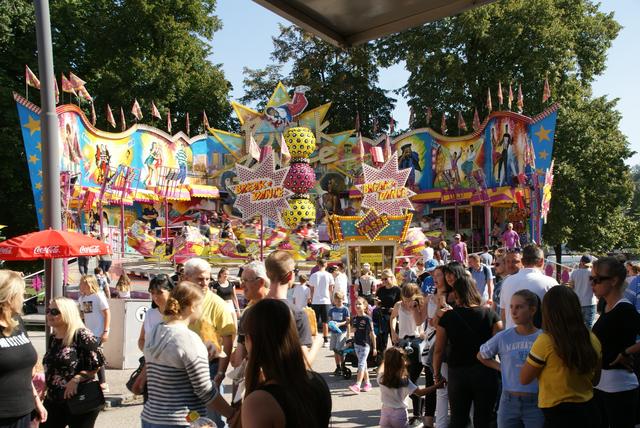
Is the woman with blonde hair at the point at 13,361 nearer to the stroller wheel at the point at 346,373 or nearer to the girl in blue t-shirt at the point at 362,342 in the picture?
the girl in blue t-shirt at the point at 362,342

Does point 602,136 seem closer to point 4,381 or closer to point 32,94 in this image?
point 32,94

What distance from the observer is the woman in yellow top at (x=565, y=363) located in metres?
3.51

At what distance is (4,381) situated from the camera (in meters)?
3.69

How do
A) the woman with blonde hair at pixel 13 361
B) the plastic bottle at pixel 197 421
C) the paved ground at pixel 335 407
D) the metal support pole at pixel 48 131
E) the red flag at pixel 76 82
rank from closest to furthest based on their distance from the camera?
the plastic bottle at pixel 197 421 → the woman with blonde hair at pixel 13 361 → the metal support pole at pixel 48 131 → the paved ground at pixel 335 407 → the red flag at pixel 76 82

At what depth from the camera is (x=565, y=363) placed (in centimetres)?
352

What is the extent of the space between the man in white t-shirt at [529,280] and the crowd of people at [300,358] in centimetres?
2

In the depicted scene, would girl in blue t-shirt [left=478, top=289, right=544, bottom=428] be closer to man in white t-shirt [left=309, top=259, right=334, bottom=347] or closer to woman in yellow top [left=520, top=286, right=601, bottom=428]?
woman in yellow top [left=520, top=286, right=601, bottom=428]

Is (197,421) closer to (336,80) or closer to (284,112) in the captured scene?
(284,112)

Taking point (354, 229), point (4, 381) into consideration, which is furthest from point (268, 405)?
point (354, 229)

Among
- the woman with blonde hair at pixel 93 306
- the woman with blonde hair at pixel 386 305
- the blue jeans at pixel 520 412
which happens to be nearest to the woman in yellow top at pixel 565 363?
the blue jeans at pixel 520 412

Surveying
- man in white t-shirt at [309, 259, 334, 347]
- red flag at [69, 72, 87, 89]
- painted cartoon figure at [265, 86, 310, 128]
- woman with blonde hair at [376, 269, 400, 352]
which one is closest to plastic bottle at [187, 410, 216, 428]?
woman with blonde hair at [376, 269, 400, 352]

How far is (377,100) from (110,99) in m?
18.3

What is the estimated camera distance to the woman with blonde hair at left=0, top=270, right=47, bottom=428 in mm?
3695

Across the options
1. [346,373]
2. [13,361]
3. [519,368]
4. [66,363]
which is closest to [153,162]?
[346,373]
